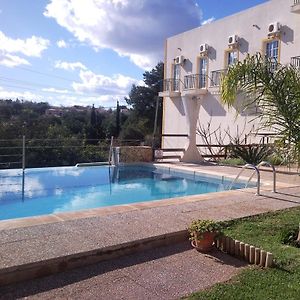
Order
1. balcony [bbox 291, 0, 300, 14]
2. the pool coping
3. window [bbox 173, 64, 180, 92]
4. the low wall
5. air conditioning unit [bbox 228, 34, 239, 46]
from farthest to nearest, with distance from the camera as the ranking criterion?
window [bbox 173, 64, 180, 92] → air conditioning unit [bbox 228, 34, 239, 46] → balcony [bbox 291, 0, 300, 14] → the low wall → the pool coping

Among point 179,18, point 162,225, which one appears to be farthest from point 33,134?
point 162,225

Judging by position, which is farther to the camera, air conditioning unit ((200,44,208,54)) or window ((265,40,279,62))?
A: air conditioning unit ((200,44,208,54))

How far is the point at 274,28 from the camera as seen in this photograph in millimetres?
17953

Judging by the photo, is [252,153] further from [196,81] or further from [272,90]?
[272,90]

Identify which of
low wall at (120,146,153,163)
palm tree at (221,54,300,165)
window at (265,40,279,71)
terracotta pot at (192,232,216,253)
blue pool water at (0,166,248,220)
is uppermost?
window at (265,40,279,71)

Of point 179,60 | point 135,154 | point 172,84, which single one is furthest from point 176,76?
point 135,154

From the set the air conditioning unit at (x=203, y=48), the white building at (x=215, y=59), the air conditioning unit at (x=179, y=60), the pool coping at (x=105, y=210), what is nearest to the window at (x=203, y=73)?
the white building at (x=215, y=59)

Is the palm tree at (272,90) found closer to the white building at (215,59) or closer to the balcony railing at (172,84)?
the white building at (215,59)

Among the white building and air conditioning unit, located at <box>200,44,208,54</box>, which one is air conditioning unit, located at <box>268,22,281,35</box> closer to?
the white building

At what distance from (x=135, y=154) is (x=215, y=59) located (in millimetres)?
9656

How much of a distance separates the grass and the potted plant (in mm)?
375

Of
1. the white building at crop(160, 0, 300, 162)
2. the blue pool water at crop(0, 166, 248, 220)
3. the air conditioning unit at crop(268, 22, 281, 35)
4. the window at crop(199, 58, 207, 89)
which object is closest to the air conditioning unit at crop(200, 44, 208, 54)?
the white building at crop(160, 0, 300, 162)

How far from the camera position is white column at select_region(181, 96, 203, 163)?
15.8m

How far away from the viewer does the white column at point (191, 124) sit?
51.7 ft
